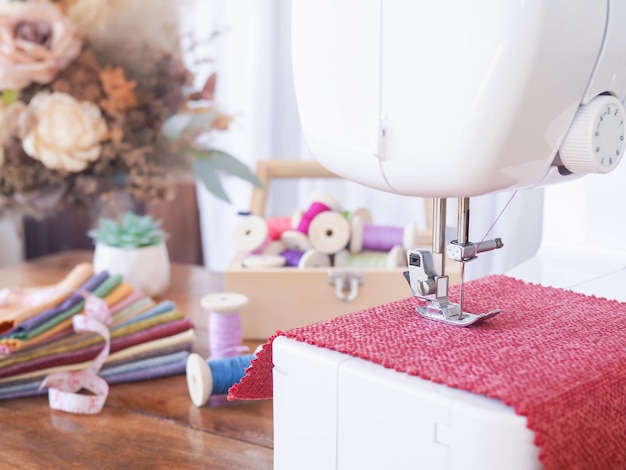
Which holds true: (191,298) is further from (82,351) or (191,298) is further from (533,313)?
(533,313)

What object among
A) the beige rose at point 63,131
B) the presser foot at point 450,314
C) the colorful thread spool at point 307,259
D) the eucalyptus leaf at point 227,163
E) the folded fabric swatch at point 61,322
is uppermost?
the beige rose at point 63,131

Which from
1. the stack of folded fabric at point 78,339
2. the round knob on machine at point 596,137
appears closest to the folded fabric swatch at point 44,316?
the stack of folded fabric at point 78,339

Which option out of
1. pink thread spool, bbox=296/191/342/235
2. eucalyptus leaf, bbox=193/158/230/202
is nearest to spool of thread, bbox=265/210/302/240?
pink thread spool, bbox=296/191/342/235

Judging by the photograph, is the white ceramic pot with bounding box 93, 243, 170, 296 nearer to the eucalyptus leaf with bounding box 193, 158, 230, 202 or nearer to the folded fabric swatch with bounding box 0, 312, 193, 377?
the eucalyptus leaf with bounding box 193, 158, 230, 202

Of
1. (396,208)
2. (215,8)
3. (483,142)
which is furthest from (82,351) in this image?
(215,8)

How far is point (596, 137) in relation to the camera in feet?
1.99

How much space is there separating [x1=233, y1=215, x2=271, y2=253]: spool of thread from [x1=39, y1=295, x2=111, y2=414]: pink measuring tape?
0.83 feet

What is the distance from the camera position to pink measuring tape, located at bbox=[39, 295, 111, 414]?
901 millimetres

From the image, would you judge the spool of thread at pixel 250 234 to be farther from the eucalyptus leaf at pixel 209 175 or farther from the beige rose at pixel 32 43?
the beige rose at pixel 32 43

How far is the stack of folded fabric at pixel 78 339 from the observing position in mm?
942

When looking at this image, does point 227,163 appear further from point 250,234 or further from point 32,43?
point 32,43

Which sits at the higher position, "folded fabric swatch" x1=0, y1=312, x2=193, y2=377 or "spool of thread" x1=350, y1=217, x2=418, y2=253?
"spool of thread" x1=350, y1=217, x2=418, y2=253

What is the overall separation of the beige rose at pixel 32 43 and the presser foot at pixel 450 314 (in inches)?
32.8

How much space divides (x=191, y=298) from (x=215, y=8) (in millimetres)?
959
